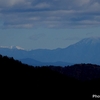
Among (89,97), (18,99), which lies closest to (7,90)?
(18,99)

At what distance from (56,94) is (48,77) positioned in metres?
12.9

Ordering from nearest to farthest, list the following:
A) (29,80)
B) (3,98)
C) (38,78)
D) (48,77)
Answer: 1. (3,98)
2. (29,80)
3. (38,78)
4. (48,77)

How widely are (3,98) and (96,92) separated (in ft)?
48.2

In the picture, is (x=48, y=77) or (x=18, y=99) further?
(x=48, y=77)

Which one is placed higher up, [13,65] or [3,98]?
[13,65]

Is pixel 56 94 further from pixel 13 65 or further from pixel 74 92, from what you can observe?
pixel 13 65

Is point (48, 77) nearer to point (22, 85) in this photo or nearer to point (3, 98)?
point (22, 85)

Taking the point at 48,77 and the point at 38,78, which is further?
the point at 48,77

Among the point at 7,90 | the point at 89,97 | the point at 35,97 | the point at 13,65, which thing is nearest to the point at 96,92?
the point at 89,97

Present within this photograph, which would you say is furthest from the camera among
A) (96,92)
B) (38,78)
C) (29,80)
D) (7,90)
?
(38,78)

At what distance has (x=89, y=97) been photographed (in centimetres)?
5178

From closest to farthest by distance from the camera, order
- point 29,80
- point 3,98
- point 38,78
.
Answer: point 3,98 → point 29,80 → point 38,78

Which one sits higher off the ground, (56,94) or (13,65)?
(13,65)

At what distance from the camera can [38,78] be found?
62.9 metres
